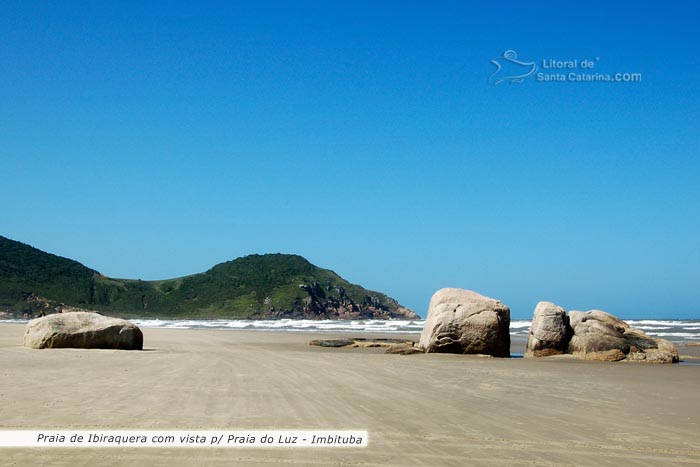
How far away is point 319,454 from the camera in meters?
6.06

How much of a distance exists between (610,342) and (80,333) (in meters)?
16.2

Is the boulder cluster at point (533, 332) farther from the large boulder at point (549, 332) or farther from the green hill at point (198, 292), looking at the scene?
the green hill at point (198, 292)

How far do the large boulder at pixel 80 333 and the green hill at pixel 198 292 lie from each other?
3216 inches

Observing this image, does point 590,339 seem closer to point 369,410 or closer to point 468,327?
point 468,327

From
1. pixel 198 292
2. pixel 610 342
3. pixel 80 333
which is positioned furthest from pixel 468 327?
pixel 198 292

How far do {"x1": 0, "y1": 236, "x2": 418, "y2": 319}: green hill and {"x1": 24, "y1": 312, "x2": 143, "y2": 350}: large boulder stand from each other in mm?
81676

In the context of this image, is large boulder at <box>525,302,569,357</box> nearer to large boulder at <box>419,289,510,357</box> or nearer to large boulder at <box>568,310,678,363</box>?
large boulder at <box>568,310,678,363</box>

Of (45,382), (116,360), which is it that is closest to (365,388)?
(45,382)

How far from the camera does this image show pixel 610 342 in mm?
20594

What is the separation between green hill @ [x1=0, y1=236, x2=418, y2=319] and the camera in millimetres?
104562
